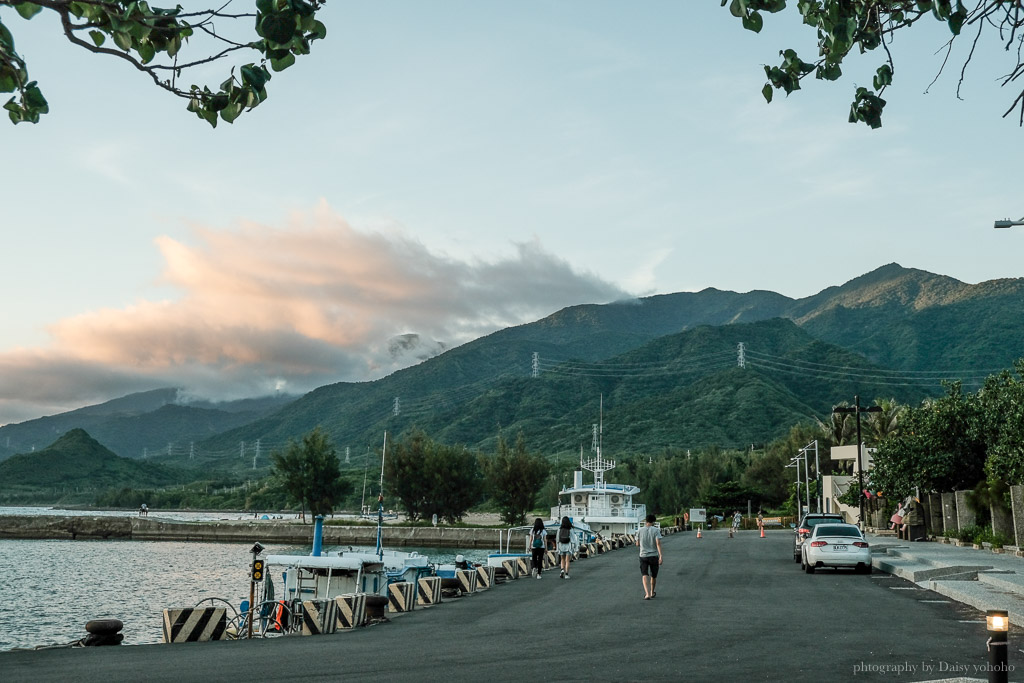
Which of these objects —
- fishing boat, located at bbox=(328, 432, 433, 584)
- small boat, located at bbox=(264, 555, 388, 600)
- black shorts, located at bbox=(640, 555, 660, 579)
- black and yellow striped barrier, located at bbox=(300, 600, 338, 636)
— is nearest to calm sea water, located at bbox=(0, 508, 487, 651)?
small boat, located at bbox=(264, 555, 388, 600)

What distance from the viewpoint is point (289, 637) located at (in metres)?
16.3

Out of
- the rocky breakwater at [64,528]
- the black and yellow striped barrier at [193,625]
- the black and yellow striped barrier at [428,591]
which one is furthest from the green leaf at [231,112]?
the rocky breakwater at [64,528]

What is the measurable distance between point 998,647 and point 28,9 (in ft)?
29.5

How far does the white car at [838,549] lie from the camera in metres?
28.5

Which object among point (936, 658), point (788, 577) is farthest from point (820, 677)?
point (788, 577)

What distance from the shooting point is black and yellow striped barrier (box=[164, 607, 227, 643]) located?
1584 centimetres

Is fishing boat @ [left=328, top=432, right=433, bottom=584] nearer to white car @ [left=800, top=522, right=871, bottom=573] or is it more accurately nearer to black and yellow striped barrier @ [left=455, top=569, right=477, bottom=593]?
black and yellow striped barrier @ [left=455, top=569, right=477, bottom=593]

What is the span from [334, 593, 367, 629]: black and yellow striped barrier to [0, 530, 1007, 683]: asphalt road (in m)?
0.62

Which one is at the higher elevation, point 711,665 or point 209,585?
point 711,665

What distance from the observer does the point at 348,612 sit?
17.8 meters

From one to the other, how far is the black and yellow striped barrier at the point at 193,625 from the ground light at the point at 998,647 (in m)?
12.4

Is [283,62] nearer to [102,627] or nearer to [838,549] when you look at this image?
[102,627]

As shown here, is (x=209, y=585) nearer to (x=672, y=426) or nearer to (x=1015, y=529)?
(x=1015, y=529)

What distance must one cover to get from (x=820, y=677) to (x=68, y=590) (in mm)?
52649
